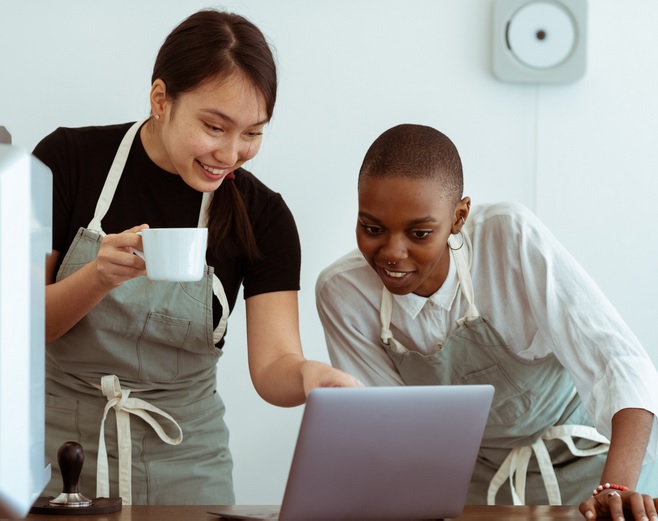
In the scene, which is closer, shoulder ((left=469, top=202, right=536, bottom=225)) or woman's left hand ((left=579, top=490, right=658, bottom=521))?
woman's left hand ((left=579, top=490, right=658, bottom=521))

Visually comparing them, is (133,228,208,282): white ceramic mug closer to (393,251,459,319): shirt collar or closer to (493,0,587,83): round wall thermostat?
(393,251,459,319): shirt collar

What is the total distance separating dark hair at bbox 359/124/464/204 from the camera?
1541 millimetres

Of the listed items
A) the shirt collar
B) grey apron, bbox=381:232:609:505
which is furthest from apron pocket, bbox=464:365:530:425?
the shirt collar

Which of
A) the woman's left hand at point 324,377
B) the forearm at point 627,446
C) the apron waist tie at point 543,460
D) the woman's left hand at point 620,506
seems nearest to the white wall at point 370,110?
the apron waist tie at point 543,460

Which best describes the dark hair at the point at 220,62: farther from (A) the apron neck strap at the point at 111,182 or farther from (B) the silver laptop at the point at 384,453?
(B) the silver laptop at the point at 384,453

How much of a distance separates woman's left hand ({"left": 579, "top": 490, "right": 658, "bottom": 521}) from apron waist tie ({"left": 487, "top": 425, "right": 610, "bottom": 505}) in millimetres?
475

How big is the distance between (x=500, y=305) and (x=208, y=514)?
28.6 inches

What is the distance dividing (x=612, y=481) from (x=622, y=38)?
1.52m

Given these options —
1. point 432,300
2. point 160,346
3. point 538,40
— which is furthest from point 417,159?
point 538,40

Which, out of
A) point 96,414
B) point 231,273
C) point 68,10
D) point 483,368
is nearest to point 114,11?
point 68,10

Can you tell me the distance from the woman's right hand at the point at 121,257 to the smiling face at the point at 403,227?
0.42 metres

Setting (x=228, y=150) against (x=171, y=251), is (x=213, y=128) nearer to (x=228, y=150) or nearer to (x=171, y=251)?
(x=228, y=150)

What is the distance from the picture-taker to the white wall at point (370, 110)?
2291 millimetres

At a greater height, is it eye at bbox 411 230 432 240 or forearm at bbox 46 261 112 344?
eye at bbox 411 230 432 240
